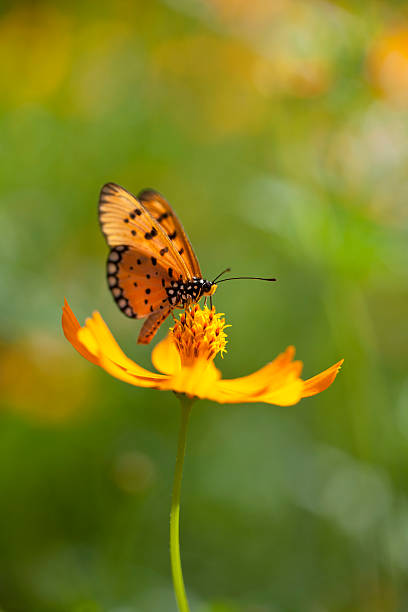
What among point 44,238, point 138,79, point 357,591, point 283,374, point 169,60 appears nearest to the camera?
point 283,374

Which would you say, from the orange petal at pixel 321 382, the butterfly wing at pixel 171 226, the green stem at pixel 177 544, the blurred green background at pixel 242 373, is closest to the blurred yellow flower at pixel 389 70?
the blurred green background at pixel 242 373

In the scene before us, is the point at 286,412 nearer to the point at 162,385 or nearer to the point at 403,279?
the point at 403,279

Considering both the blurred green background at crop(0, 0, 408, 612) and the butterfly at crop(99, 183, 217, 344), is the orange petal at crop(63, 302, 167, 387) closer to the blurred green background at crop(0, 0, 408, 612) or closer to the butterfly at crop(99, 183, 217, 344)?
the butterfly at crop(99, 183, 217, 344)

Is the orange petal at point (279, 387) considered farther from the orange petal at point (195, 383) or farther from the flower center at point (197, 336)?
the flower center at point (197, 336)

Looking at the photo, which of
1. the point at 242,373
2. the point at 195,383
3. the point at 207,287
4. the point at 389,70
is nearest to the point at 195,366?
the point at 195,383

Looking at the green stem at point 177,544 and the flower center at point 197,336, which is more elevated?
the flower center at point 197,336

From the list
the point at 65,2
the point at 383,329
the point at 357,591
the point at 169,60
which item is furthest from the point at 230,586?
the point at 65,2

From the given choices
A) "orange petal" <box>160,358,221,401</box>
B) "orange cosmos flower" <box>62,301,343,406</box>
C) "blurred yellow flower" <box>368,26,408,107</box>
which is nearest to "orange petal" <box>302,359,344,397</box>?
"orange cosmos flower" <box>62,301,343,406</box>
